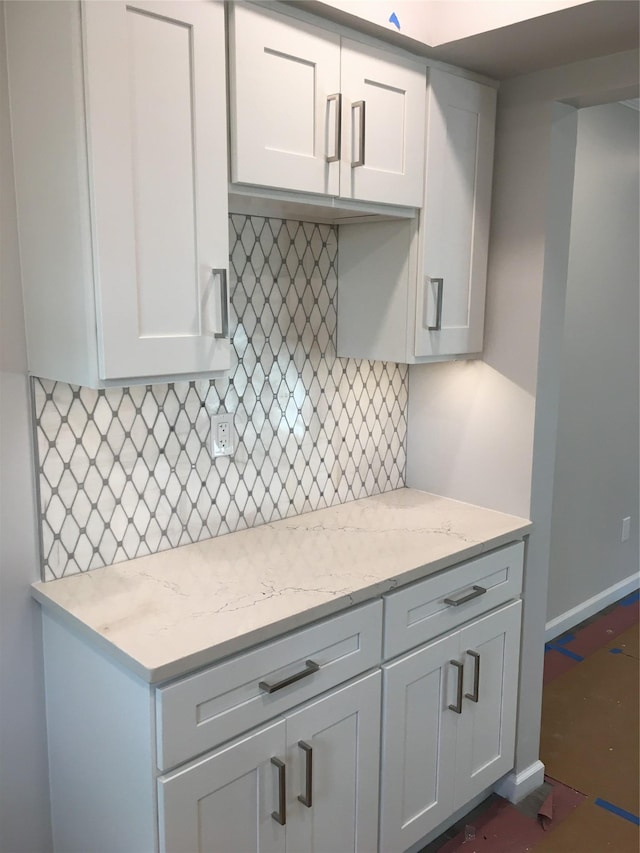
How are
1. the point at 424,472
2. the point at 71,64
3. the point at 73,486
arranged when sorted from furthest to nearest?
1. the point at 424,472
2. the point at 73,486
3. the point at 71,64

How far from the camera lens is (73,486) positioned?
1750mm

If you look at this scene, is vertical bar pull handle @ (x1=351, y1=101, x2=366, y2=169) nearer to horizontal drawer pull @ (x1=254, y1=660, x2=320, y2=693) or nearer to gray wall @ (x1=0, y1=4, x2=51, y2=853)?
gray wall @ (x1=0, y1=4, x2=51, y2=853)

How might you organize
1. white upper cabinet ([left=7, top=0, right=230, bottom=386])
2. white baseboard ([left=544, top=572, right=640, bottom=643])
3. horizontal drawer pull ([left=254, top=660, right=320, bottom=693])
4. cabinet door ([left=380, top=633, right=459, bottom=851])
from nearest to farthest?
1. white upper cabinet ([left=7, top=0, right=230, bottom=386])
2. horizontal drawer pull ([left=254, top=660, right=320, bottom=693])
3. cabinet door ([left=380, top=633, right=459, bottom=851])
4. white baseboard ([left=544, top=572, right=640, bottom=643])

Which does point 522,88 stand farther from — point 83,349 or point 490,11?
point 83,349


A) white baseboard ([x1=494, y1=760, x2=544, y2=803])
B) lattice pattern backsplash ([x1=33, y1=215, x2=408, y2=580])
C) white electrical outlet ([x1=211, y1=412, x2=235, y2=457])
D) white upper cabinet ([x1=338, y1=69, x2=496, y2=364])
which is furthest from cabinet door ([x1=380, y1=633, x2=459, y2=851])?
white upper cabinet ([x1=338, y1=69, x2=496, y2=364])

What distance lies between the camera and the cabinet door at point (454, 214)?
2006 millimetres

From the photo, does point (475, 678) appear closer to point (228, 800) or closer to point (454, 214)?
point (228, 800)

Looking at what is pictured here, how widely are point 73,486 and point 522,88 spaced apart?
1.67 metres

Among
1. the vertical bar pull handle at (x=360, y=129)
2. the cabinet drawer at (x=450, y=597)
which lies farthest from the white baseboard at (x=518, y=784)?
the vertical bar pull handle at (x=360, y=129)

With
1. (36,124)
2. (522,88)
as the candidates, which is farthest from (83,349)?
(522,88)

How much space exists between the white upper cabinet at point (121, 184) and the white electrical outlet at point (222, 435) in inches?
16.1

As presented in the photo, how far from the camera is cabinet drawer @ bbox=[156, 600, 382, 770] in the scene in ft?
4.62

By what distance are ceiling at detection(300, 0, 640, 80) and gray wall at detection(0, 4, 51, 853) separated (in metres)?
0.88

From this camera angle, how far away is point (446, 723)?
2.05m
